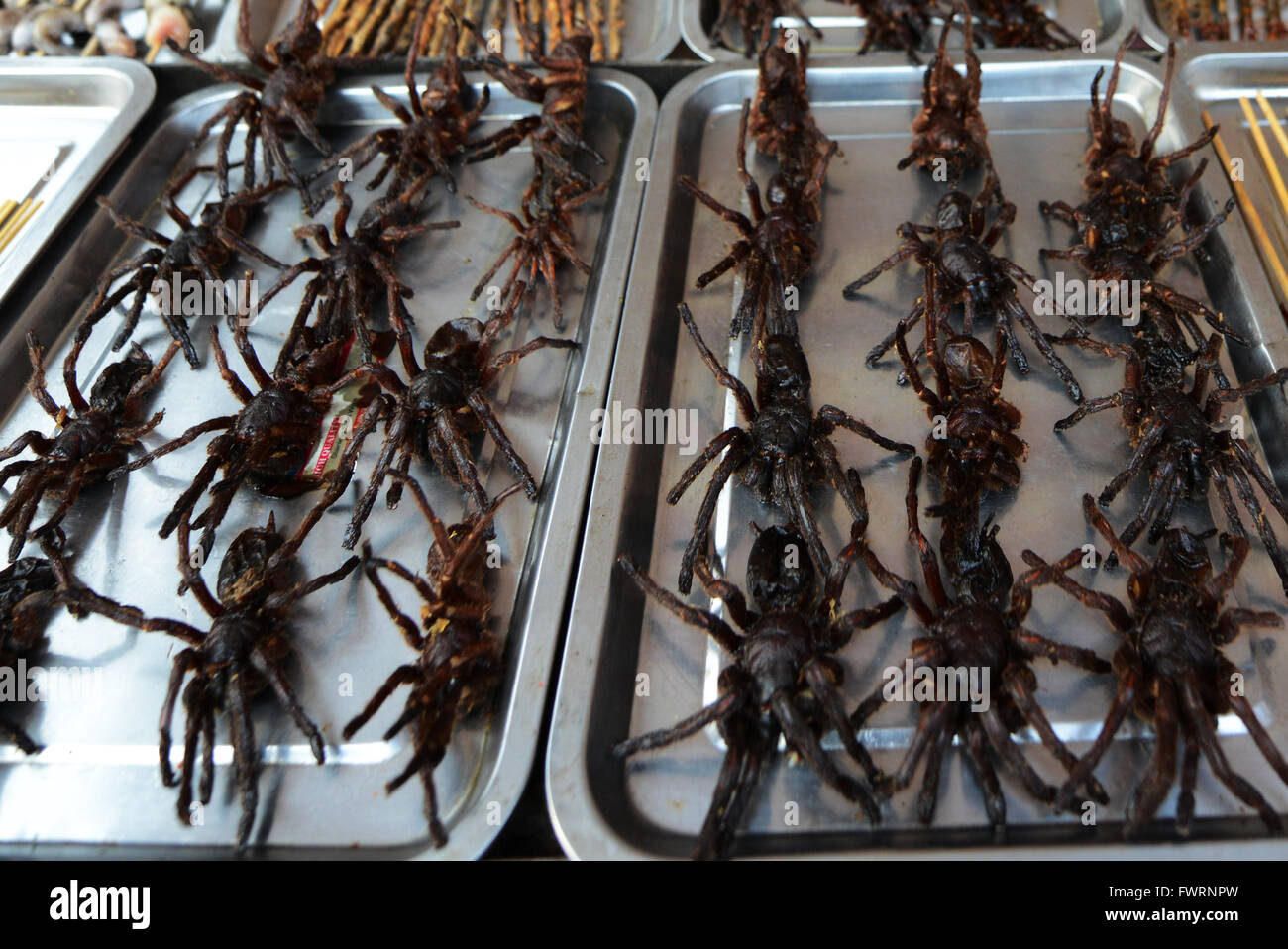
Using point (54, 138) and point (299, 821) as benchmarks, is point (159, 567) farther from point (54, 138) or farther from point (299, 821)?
point (54, 138)

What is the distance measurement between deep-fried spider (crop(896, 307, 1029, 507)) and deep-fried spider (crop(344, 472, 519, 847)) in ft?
3.73

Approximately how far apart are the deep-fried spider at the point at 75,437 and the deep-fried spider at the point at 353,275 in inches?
16.5

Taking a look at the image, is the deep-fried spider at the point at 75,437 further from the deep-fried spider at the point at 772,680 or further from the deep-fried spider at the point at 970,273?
the deep-fried spider at the point at 970,273

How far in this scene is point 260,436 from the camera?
93.4 inches

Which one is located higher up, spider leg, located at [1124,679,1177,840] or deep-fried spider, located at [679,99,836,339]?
deep-fried spider, located at [679,99,836,339]

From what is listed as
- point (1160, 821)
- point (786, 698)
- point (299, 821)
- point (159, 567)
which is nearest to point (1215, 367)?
point (1160, 821)

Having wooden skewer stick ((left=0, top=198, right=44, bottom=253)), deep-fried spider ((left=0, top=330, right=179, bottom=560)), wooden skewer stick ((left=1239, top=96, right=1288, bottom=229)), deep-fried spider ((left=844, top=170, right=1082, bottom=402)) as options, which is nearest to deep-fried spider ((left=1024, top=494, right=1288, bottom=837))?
deep-fried spider ((left=844, top=170, right=1082, bottom=402))

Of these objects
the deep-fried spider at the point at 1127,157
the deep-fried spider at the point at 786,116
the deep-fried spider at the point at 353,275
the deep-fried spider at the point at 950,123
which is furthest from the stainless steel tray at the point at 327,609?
the deep-fried spider at the point at 1127,157

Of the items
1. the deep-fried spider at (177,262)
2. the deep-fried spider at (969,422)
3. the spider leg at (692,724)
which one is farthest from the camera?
the deep-fried spider at (177,262)

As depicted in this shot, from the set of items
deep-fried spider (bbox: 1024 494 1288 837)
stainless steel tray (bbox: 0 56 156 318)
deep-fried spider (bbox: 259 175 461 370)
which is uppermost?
stainless steel tray (bbox: 0 56 156 318)

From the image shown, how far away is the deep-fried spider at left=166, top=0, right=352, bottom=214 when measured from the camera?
10.4ft

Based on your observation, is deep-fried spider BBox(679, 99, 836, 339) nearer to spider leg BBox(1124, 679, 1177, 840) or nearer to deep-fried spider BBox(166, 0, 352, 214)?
spider leg BBox(1124, 679, 1177, 840)

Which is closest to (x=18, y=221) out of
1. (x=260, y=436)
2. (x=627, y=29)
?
(x=260, y=436)

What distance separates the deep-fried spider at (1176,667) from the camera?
5.54 feet
